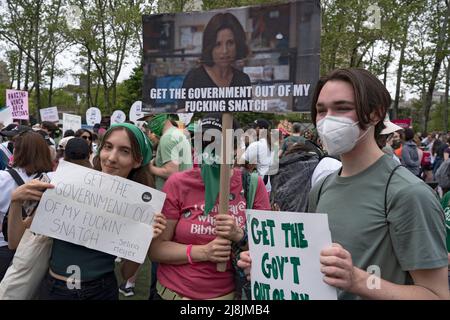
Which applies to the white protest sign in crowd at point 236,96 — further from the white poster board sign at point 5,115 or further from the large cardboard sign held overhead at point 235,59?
the white poster board sign at point 5,115

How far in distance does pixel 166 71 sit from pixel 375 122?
1385mm

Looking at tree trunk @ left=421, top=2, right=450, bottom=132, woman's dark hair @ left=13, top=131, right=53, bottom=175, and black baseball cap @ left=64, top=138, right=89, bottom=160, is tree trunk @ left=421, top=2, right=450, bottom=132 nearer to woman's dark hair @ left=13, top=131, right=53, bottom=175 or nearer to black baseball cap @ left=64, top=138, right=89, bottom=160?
black baseball cap @ left=64, top=138, right=89, bottom=160

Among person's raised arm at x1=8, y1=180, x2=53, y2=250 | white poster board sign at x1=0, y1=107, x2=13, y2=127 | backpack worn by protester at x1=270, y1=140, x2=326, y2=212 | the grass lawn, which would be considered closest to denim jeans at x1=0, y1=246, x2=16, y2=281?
person's raised arm at x1=8, y1=180, x2=53, y2=250

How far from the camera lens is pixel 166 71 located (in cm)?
277

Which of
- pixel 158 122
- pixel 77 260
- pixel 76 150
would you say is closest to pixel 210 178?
pixel 77 260

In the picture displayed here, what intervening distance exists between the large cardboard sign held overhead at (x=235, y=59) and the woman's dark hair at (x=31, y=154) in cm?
137

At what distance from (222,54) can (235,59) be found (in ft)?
0.27

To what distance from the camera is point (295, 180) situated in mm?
4461

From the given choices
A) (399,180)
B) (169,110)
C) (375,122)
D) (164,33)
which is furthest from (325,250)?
(164,33)

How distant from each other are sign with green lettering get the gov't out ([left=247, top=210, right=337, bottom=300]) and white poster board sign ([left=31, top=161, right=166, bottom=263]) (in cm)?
71

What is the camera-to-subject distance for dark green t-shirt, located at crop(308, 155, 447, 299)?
64.7 inches

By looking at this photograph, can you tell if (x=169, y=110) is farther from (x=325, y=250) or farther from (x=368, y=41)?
(x=368, y=41)

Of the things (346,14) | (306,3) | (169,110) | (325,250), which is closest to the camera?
(325,250)

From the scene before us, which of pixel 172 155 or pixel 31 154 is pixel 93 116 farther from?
pixel 31 154
